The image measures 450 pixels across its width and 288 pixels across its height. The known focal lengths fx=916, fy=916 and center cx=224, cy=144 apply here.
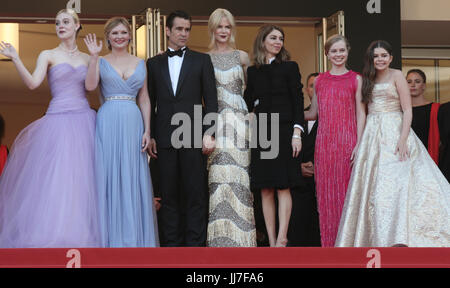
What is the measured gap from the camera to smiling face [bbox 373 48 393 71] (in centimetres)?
609

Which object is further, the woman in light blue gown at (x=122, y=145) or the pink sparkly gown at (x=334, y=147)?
the pink sparkly gown at (x=334, y=147)

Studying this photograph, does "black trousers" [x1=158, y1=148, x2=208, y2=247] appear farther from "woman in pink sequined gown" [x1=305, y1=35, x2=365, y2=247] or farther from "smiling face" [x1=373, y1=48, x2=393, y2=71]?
"smiling face" [x1=373, y1=48, x2=393, y2=71]

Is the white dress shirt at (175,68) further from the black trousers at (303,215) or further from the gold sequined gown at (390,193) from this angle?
the black trousers at (303,215)

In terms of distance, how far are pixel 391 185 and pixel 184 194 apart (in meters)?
1.33

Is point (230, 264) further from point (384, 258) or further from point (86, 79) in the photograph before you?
point (86, 79)

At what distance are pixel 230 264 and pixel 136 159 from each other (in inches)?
54.0

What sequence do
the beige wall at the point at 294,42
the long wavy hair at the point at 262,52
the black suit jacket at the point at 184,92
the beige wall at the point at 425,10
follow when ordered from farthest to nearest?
the beige wall at the point at 294,42 < the beige wall at the point at 425,10 < the long wavy hair at the point at 262,52 < the black suit jacket at the point at 184,92

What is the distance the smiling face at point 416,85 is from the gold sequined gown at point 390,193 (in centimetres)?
124

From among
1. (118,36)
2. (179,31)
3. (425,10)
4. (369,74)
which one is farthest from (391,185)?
(425,10)

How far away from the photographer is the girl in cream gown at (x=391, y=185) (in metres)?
5.74

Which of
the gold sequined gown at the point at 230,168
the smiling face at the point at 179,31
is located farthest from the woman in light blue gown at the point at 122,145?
the gold sequined gown at the point at 230,168

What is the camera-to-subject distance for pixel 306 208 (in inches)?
280

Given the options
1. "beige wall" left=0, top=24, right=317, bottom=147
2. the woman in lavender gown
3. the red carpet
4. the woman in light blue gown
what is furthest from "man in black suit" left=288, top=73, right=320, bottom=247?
"beige wall" left=0, top=24, right=317, bottom=147
